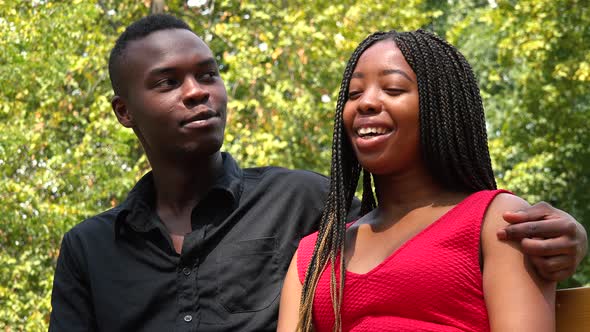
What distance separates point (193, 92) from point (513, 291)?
56.3 inches

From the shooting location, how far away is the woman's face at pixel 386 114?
2611mm

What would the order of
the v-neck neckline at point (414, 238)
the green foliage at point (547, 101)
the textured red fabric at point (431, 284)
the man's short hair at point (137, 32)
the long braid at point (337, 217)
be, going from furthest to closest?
the green foliage at point (547, 101)
the man's short hair at point (137, 32)
the long braid at point (337, 217)
the v-neck neckline at point (414, 238)
the textured red fabric at point (431, 284)

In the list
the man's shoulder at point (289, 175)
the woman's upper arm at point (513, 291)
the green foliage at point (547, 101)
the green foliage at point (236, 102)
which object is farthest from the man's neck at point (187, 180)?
the green foliage at point (547, 101)

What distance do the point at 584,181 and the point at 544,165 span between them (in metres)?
1.68

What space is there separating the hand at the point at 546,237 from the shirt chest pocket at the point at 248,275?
3.69 ft

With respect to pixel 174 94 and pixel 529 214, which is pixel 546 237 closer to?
pixel 529 214

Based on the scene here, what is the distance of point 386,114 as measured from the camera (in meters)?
2.61

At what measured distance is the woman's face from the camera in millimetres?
2611

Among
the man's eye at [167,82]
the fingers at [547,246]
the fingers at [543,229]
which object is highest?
the man's eye at [167,82]

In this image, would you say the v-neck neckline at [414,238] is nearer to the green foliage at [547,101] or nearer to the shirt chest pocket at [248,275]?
the shirt chest pocket at [248,275]

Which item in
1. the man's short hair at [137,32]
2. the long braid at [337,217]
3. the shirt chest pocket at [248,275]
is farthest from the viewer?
the man's short hair at [137,32]

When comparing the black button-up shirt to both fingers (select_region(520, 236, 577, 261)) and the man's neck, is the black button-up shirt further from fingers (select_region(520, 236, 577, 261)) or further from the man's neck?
fingers (select_region(520, 236, 577, 261))

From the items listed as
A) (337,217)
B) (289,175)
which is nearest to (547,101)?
(289,175)

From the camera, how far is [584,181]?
18.3 meters
